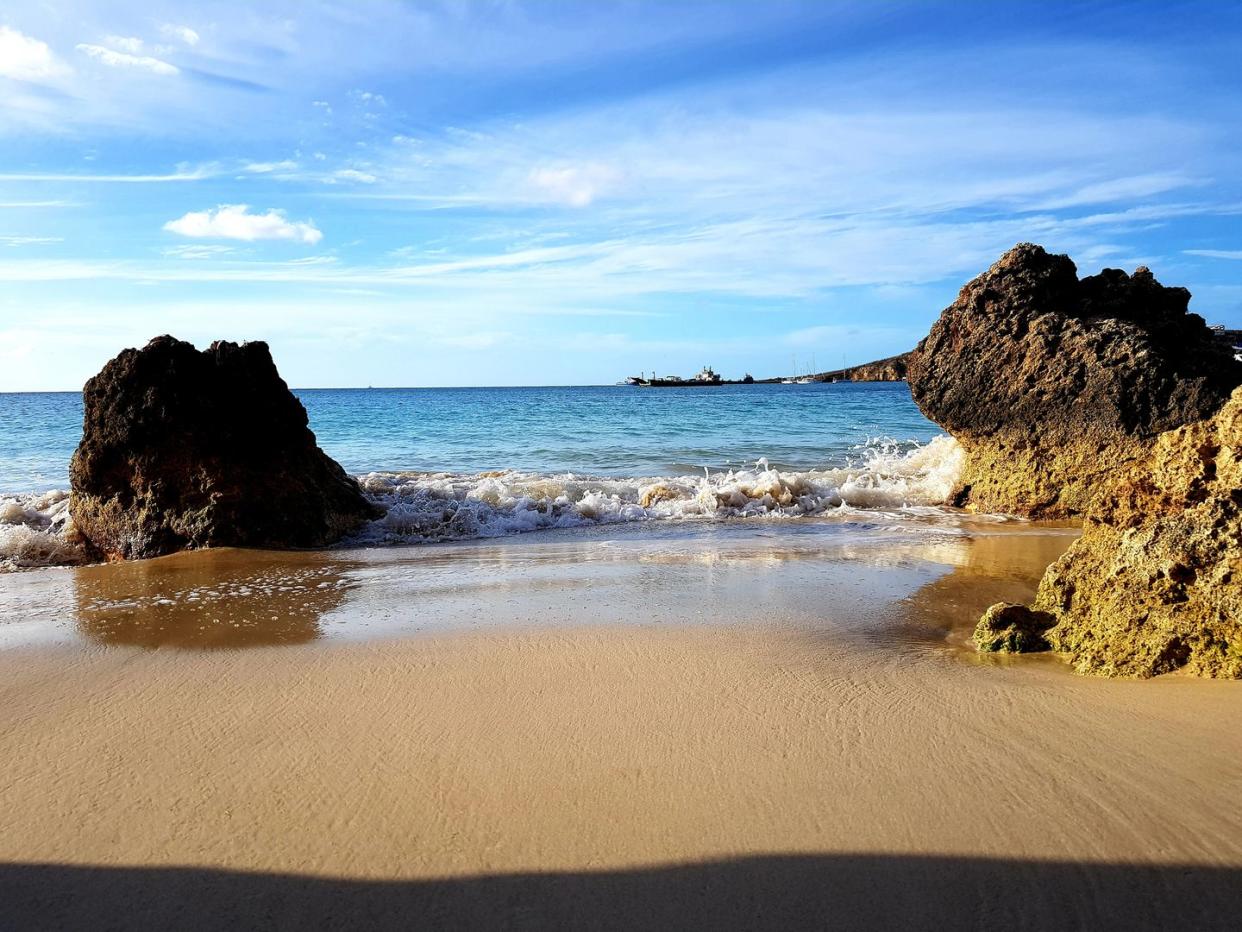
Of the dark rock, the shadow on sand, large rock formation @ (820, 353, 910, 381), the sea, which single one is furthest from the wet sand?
large rock formation @ (820, 353, 910, 381)

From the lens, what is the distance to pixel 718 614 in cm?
520

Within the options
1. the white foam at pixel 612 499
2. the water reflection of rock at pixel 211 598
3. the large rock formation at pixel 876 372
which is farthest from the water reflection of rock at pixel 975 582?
the large rock formation at pixel 876 372

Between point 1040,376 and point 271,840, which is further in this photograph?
point 1040,376

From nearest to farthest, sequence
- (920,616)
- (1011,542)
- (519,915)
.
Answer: (519,915) → (920,616) → (1011,542)

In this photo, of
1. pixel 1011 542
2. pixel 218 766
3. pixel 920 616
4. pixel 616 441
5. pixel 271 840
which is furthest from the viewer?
pixel 616 441

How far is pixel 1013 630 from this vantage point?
14.0ft

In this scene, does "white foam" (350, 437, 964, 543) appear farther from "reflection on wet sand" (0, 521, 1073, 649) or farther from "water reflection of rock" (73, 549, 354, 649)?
"water reflection of rock" (73, 549, 354, 649)

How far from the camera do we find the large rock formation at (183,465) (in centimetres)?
832

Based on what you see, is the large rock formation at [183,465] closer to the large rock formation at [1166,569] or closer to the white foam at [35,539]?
the white foam at [35,539]

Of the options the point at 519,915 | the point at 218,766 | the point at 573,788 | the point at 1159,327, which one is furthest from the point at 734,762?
the point at 1159,327

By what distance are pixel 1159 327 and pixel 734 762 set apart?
9222 millimetres

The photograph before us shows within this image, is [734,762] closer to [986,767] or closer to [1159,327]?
[986,767]

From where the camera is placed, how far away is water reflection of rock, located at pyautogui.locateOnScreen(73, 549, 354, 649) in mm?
5031

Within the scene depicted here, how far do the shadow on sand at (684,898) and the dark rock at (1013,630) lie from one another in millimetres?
1938
